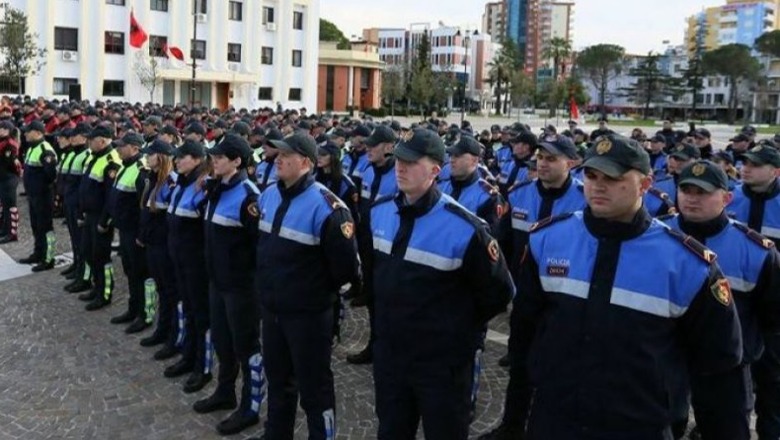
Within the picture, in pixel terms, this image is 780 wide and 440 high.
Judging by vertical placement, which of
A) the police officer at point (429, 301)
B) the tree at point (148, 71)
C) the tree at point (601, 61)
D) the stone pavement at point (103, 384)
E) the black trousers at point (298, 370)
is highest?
the tree at point (601, 61)

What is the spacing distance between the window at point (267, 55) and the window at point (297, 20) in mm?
3013

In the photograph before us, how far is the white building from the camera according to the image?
143 ft

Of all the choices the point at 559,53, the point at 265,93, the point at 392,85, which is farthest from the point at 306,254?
the point at 559,53

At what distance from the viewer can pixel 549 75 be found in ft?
398

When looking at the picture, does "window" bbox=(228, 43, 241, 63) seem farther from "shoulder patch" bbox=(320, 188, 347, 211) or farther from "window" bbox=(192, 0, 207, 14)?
"shoulder patch" bbox=(320, 188, 347, 211)

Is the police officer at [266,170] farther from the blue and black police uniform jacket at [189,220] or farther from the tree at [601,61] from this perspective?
the tree at [601,61]

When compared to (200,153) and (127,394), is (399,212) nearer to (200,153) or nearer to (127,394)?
(200,153)

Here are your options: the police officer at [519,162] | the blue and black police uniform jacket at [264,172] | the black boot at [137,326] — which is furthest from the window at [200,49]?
the black boot at [137,326]

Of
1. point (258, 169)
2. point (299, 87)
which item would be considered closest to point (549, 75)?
point (299, 87)

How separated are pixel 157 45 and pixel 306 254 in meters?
46.7

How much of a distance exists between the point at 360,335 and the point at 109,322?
2.91m

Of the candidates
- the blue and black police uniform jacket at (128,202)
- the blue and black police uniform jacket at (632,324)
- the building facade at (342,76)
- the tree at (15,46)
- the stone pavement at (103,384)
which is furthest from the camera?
the building facade at (342,76)

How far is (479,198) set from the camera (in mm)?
6785

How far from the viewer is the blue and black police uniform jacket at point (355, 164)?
11.2 metres
